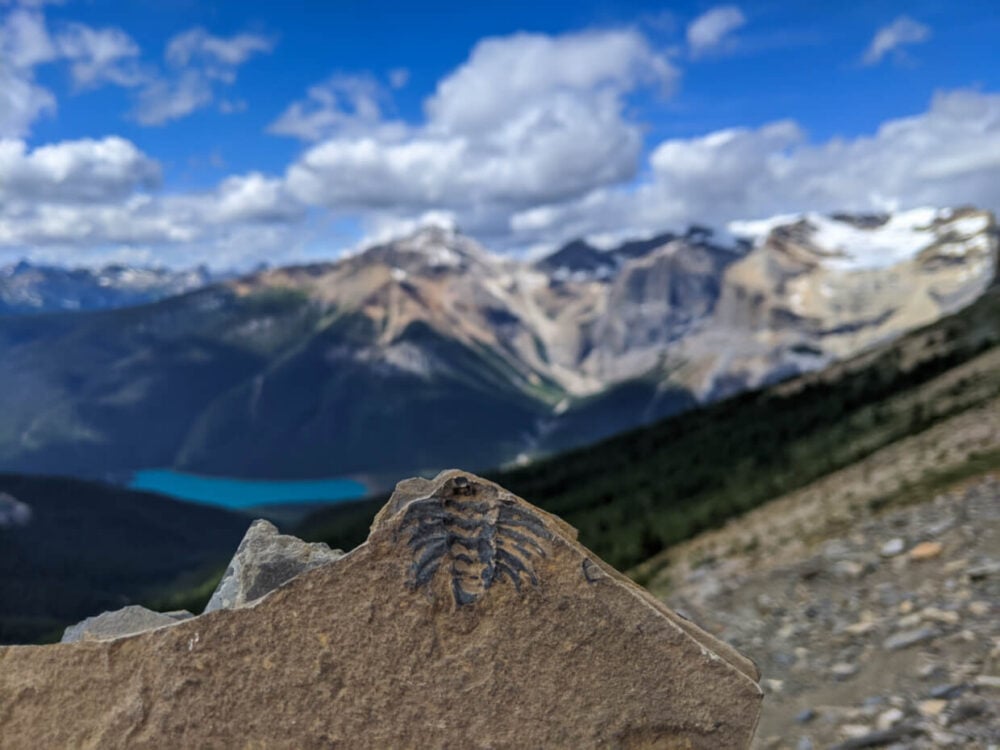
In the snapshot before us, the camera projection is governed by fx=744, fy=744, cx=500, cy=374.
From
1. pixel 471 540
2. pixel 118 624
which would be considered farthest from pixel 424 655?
pixel 118 624

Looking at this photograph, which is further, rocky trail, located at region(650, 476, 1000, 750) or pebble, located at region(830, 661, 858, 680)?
pebble, located at region(830, 661, 858, 680)

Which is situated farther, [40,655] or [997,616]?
[997,616]

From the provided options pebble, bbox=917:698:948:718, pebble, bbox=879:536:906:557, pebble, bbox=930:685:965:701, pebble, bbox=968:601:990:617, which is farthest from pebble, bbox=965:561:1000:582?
pebble, bbox=917:698:948:718

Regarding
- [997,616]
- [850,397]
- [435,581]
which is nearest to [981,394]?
[997,616]

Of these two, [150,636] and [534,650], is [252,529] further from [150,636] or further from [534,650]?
[534,650]

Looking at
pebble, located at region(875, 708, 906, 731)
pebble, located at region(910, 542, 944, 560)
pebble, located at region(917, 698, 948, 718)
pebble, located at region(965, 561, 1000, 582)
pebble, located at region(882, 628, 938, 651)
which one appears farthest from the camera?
pebble, located at region(910, 542, 944, 560)

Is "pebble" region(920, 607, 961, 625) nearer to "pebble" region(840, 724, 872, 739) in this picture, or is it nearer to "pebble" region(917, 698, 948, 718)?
"pebble" region(917, 698, 948, 718)

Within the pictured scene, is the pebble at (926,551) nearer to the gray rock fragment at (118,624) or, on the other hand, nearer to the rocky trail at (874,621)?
the rocky trail at (874,621)
